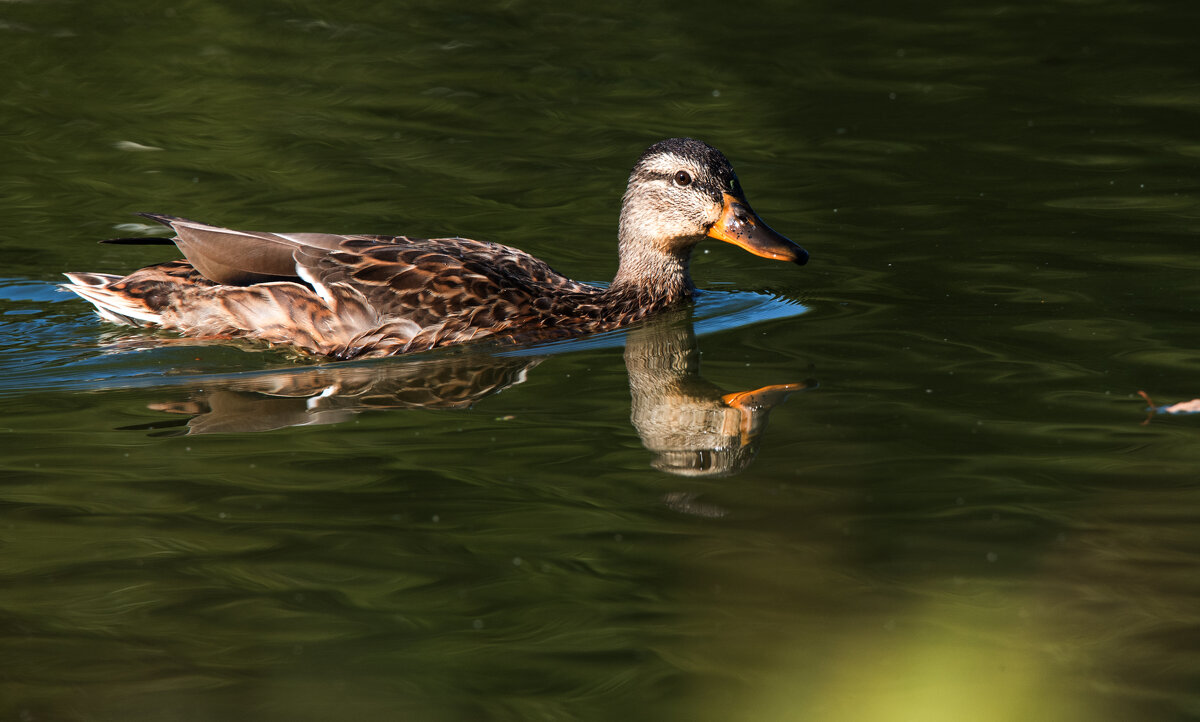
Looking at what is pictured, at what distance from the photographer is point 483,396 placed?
7.76 metres

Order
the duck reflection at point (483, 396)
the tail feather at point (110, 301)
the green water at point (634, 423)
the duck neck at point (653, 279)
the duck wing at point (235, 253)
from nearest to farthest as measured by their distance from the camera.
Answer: the green water at point (634, 423) → the duck reflection at point (483, 396) → the duck wing at point (235, 253) → the tail feather at point (110, 301) → the duck neck at point (653, 279)

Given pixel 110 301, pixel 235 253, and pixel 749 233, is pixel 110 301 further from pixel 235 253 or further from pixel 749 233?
pixel 749 233

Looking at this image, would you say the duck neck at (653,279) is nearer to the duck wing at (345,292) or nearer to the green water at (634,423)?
the green water at (634,423)

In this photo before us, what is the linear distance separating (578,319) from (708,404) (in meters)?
1.92

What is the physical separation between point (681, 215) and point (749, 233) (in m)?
0.49

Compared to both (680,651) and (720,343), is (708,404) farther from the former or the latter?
(680,651)

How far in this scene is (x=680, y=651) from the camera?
484cm

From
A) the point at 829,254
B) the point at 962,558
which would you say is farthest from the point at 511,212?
the point at 962,558

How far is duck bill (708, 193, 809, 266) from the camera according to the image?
360 inches

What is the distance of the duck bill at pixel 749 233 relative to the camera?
9.15 meters

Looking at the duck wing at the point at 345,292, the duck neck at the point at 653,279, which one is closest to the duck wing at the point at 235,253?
the duck wing at the point at 345,292

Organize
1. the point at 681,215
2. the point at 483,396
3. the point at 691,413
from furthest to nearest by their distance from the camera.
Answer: the point at 681,215 < the point at 483,396 < the point at 691,413

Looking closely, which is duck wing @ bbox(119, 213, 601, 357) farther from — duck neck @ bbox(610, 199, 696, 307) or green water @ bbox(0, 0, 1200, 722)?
duck neck @ bbox(610, 199, 696, 307)

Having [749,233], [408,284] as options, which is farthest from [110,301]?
[749,233]
